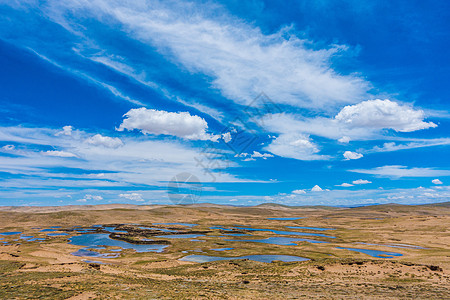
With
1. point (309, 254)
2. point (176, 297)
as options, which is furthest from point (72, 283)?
point (309, 254)

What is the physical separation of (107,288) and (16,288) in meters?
9.27

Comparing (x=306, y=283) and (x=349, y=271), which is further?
(x=349, y=271)

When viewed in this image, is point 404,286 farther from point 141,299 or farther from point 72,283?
point 72,283

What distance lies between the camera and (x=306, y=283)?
35.6m

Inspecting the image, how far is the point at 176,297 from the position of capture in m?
26.9

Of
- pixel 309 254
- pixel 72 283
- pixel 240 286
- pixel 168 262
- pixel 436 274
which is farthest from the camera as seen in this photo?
pixel 309 254

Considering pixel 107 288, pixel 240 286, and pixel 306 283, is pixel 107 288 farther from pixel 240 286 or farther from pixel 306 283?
pixel 306 283

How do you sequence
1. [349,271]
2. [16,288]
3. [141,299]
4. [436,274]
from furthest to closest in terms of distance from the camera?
[349,271] < [436,274] < [16,288] < [141,299]

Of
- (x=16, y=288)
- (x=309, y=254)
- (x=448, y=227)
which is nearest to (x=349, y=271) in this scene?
(x=309, y=254)

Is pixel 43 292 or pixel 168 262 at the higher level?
pixel 43 292

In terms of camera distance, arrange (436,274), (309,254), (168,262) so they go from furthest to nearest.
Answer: (309,254), (168,262), (436,274)

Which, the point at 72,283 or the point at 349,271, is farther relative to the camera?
the point at 349,271

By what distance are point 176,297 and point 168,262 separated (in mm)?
28165

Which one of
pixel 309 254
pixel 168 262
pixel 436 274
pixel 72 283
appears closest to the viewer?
pixel 72 283
